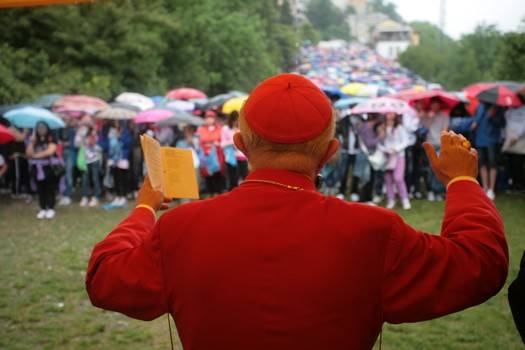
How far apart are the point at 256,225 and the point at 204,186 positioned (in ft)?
35.7

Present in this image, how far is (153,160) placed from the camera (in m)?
2.43

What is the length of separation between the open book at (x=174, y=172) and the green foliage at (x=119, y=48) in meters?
15.8

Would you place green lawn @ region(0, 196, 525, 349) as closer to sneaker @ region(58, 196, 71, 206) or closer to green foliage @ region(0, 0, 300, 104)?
sneaker @ region(58, 196, 71, 206)

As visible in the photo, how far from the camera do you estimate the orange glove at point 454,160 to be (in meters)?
2.13

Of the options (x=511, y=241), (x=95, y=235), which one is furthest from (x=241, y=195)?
(x=95, y=235)

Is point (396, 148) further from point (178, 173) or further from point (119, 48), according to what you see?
point (119, 48)

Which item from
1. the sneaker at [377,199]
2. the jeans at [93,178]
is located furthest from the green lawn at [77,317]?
the jeans at [93,178]

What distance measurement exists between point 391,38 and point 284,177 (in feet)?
556

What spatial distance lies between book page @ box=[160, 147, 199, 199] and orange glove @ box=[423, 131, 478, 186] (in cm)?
105

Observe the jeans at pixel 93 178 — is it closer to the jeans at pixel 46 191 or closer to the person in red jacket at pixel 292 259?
the jeans at pixel 46 191

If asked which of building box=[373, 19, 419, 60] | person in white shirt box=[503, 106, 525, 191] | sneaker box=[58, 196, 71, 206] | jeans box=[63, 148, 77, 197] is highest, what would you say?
person in white shirt box=[503, 106, 525, 191]

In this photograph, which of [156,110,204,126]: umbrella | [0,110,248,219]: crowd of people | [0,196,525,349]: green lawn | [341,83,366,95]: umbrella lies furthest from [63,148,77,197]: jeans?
[341,83,366,95]: umbrella

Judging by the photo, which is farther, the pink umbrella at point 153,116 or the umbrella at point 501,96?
the pink umbrella at point 153,116

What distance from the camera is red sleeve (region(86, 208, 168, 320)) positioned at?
1.98 meters
